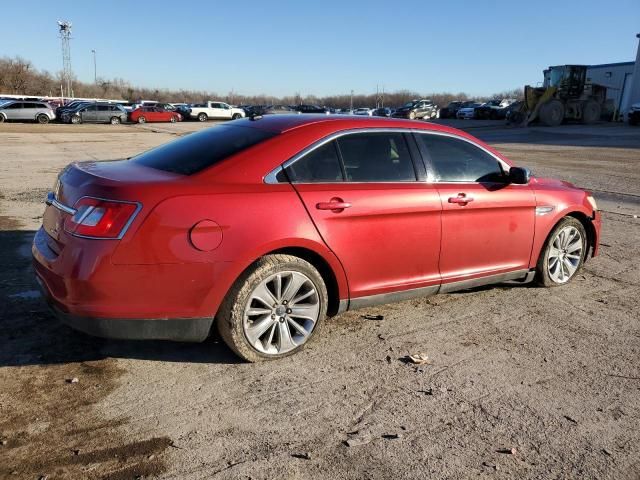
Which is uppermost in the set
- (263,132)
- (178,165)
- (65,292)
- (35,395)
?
(263,132)

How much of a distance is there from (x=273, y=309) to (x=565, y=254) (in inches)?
129

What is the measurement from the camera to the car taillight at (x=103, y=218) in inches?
123

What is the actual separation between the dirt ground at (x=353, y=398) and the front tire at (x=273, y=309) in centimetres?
14

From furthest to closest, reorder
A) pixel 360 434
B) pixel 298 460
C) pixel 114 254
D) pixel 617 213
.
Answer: pixel 617 213, pixel 114 254, pixel 360 434, pixel 298 460

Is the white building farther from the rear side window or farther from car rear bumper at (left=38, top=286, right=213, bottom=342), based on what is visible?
car rear bumper at (left=38, top=286, right=213, bottom=342)

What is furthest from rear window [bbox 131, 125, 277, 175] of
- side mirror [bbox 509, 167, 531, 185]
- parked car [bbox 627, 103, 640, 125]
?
parked car [bbox 627, 103, 640, 125]

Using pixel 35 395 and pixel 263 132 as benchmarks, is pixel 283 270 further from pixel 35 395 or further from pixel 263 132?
pixel 35 395

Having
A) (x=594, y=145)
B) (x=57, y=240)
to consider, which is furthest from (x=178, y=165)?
(x=594, y=145)

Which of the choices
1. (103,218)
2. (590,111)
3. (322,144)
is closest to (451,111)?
(590,111)

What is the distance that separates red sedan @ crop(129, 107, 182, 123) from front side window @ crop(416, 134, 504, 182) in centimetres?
4636

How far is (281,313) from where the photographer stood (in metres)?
3.67

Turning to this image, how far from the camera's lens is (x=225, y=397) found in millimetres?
3234

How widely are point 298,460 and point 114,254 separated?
152 centimetres

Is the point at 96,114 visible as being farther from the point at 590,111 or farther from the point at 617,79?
the point at 617,79
